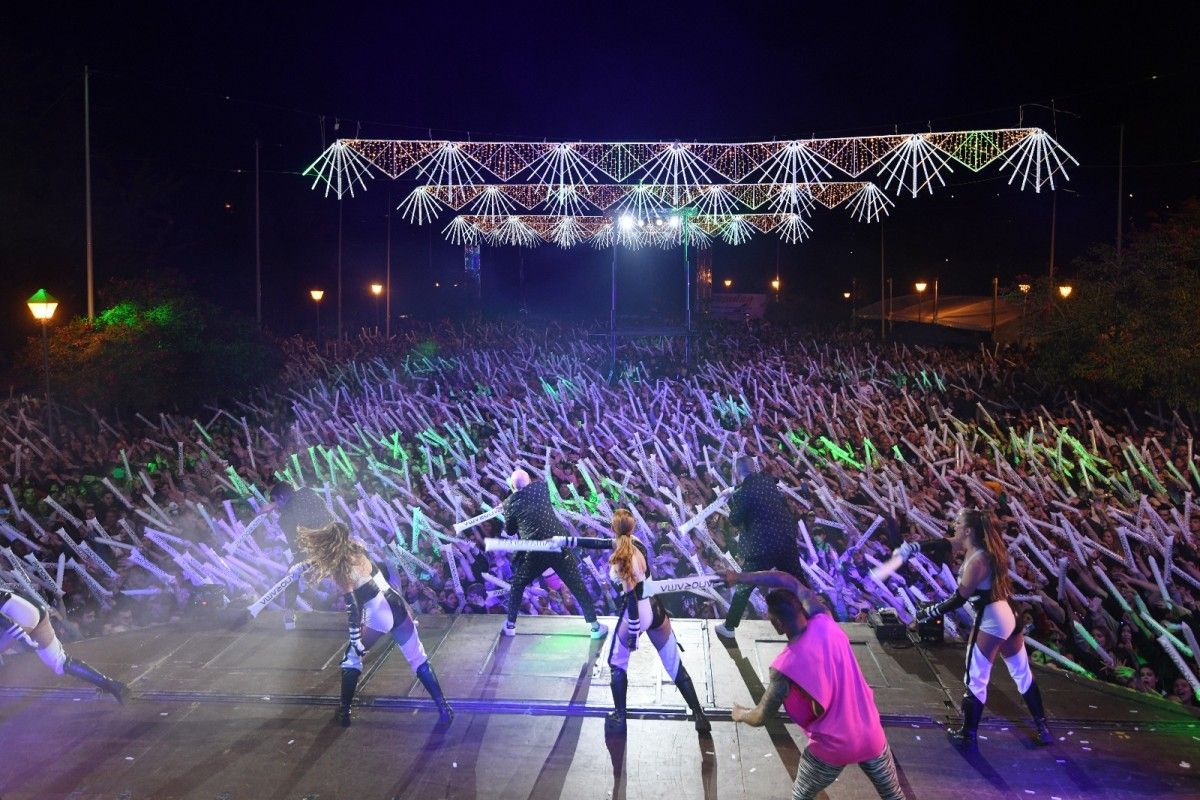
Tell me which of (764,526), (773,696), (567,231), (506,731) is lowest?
(506,731)

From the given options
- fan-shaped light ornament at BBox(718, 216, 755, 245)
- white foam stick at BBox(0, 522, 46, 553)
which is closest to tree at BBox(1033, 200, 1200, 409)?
fan-shaped light ornament at BBox(718, 216, 755, 245)

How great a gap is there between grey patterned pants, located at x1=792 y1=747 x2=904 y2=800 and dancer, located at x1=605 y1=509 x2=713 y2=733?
4.69 ft

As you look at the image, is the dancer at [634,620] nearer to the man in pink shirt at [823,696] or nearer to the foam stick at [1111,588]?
the man in pink shirt at [823,696]

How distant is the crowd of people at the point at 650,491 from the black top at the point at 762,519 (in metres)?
0.51

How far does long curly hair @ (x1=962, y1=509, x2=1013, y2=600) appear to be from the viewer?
17.4ft

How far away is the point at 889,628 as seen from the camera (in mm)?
7328

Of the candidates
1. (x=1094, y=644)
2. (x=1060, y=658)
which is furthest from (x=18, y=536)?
(x=1094, y=644)

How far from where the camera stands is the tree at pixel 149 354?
1728 centimetres

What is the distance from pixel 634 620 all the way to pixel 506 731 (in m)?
1.30

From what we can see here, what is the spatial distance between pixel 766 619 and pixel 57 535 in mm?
7571

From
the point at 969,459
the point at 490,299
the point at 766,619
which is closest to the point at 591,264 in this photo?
the point at 490,299

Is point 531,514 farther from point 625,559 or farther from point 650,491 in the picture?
point 650,491

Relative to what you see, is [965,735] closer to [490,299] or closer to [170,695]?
[170,695]

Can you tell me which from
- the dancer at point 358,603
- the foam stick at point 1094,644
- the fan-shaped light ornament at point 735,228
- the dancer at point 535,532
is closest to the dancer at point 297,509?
the dancer at point 358,603
